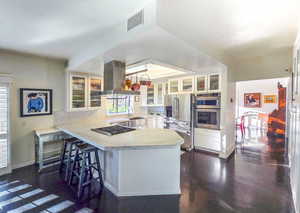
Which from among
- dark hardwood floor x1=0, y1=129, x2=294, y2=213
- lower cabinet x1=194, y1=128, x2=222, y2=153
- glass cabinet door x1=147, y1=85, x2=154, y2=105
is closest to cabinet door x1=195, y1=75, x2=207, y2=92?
lower cabinet x1=194, y1=128, x2=222, y2=153

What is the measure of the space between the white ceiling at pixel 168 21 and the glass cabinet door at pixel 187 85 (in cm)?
194

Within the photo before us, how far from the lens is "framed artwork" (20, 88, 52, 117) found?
349cm

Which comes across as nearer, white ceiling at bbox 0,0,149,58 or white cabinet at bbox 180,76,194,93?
white ceiling at bbox 0,0,149,58

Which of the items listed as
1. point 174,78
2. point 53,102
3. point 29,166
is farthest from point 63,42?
point 174,78

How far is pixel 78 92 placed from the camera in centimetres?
417

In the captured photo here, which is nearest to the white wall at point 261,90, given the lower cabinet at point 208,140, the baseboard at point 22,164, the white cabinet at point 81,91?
the lower cabinet at point 208,140

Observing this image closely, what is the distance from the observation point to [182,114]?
15.8ft

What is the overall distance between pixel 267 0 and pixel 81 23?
2.11 metres

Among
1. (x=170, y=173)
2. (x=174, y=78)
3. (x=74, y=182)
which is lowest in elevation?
(x=74, y=182)

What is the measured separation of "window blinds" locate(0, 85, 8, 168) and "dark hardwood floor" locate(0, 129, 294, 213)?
0.34 metres

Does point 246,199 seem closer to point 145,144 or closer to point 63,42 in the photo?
point 145,144

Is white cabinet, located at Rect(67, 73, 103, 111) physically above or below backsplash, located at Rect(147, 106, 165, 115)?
above

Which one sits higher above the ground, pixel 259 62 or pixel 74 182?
pixel 259 62

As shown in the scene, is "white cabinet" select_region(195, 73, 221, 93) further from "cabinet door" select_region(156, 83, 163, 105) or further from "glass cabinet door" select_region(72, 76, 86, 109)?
"glass cabinet door" select_region(72, 76, 86, 109)
